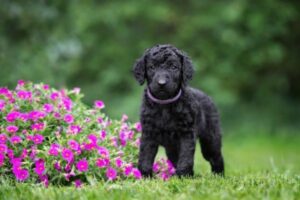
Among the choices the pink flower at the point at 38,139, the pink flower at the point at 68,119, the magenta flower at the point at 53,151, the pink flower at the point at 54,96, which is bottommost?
the magenta flower at the point at 53,151

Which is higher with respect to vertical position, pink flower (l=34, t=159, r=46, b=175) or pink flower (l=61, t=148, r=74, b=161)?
pink flower (l=61, t=148, r=74, b=161)

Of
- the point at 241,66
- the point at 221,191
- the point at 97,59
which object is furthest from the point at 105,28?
the point at 221,191

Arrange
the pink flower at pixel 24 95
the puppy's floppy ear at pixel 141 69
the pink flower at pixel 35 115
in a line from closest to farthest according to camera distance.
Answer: the puppy's floppy ear at pixel 141 69
the pink flower at pixel 35 115
the pink flower at pixel 24 95

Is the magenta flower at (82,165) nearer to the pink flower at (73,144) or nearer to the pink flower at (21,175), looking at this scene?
the pink flower at (73,144)

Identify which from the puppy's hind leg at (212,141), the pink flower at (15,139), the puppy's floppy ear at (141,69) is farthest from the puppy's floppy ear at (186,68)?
the pink flower at (15,139)

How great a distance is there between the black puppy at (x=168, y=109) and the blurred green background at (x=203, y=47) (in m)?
9.21

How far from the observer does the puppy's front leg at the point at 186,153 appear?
216 inches

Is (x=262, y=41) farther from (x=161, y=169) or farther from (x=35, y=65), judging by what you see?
(x=161, y=169)

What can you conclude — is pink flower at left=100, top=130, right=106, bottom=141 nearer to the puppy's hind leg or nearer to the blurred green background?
the puppy's hind leg

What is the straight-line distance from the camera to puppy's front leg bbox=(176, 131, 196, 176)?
5.48 m

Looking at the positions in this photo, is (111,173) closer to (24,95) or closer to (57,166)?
(57,166)

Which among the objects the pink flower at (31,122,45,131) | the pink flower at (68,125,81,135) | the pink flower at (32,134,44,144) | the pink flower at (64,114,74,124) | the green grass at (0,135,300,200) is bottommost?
the green grass at (0,135,300,200)

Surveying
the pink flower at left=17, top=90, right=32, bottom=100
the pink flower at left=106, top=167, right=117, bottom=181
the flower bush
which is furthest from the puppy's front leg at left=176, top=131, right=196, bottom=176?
the pink flower at left=17, top=90, right=32, bottom=100

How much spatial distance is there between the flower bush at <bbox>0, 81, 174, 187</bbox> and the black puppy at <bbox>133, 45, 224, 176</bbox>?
34cm
